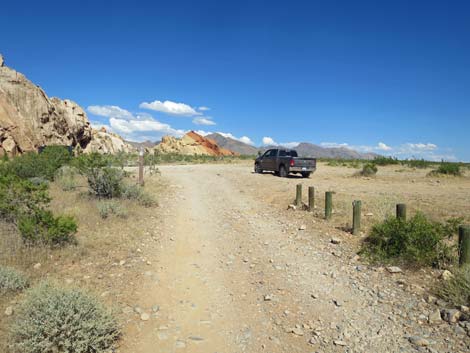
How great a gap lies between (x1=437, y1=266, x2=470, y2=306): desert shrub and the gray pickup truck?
1559 centimetres

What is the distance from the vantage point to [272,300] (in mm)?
4676

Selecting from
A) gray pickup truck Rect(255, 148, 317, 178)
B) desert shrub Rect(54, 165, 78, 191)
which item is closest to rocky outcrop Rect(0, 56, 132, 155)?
desert shrub Rect(54, 165, 78, 191)

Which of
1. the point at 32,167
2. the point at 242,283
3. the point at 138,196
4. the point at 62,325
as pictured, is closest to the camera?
the point at 62,325

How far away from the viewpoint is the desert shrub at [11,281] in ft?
14.7

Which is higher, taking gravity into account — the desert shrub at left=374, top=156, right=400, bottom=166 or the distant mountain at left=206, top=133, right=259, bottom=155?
the distant mountain at left=206, top=133, right=259, bottom=155

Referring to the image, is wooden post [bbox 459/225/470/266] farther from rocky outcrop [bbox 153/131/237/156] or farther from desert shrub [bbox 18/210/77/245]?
rocky outcrop [bbox 153/131/237/156]

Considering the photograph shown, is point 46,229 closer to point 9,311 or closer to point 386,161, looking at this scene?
point 9,311

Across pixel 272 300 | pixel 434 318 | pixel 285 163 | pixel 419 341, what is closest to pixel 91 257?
pixel 272 300

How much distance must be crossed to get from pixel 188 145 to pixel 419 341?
241 feet

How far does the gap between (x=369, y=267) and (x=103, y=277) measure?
4618 millimetres

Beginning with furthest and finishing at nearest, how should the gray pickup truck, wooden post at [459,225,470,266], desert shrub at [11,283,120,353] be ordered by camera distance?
the gray pickup truck
wooden post at [459,225,470,266]
desert shrub at [11,283,120,353]

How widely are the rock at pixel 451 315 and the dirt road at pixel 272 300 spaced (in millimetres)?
124

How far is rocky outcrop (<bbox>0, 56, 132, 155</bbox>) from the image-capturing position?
2659 centimetres

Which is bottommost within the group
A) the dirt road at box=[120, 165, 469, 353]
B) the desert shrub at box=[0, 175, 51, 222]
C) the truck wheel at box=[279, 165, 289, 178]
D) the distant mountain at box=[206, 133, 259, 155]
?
the dirt road at box=[120, 165, 469, 353]
